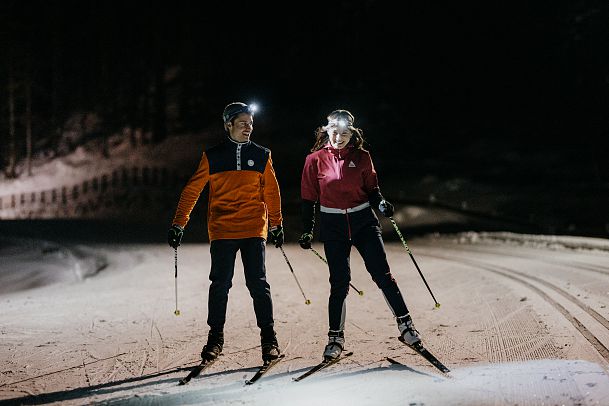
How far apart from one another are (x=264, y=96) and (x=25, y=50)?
690 inches

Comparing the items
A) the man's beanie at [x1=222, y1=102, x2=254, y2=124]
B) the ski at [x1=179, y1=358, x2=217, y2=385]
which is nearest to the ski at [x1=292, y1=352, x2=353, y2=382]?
Answer: the ski at [x1=179, y1=358, x2=217, y2=385]

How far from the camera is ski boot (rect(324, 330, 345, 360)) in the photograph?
4816 millimetres

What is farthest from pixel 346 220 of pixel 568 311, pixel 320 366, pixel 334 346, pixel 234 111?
pixel 568 311

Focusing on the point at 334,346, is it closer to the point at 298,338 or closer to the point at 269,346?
the point at 269,346

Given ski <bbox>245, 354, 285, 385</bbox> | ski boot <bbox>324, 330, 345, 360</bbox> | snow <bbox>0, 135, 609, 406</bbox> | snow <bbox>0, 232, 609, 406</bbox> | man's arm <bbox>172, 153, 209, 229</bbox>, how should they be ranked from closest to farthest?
snow <bbox>0, 232, 609, 406</bbox>
snow <bbox>0, 135, 609, 406</bbox>
ski <bbox>245, 354, 285, 385</bbox>
ski boot <bbox>324, 330, 345, 360</bbox>
man's arm <bbox>172, 153, 209, 229</bbox>

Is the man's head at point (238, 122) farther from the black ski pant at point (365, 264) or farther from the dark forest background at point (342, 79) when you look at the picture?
the dark forest background at point (342, 79)

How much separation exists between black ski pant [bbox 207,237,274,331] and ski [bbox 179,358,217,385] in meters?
0.31

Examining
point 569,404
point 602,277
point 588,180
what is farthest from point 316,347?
point 588,180

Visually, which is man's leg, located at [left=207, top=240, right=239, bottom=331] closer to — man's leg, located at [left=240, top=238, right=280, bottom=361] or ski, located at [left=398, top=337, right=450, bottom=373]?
man's leg, located at [left=240, top=238, right=280, bottom=361]

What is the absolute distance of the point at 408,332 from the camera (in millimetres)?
4895

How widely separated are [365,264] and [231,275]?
115cm

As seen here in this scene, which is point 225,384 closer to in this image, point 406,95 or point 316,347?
point 316,347

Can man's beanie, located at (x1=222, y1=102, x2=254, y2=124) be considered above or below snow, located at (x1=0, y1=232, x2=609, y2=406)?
above

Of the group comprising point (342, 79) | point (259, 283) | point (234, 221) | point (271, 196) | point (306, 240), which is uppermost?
point (342, 79)
